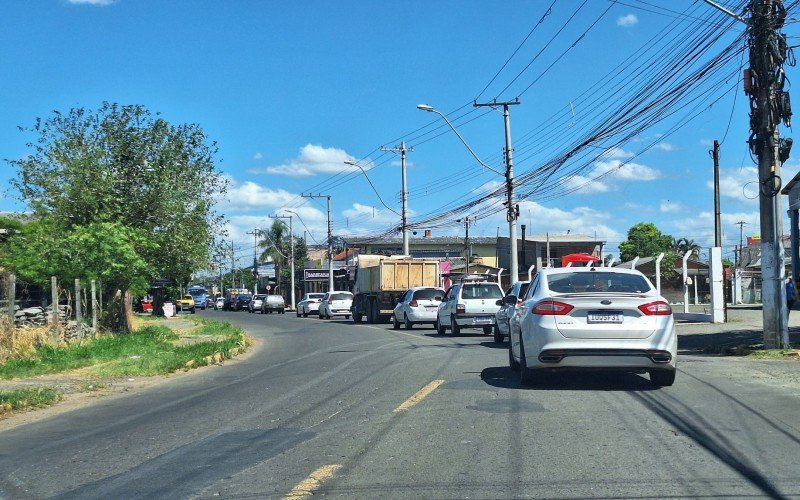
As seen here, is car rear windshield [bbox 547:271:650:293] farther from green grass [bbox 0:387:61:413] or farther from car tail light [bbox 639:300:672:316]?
green grass [bbox 0:387:61:413]

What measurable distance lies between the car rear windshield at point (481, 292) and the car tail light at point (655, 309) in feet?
47.3

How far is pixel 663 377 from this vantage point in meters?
11.2

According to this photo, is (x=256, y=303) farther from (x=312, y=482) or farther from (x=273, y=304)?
(x=312, y=482)

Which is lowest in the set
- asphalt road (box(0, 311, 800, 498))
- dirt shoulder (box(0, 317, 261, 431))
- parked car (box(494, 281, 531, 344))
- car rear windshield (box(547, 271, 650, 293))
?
dirt shoulder (box(0, 317, 261, 431))

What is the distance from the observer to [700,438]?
790 centimetres

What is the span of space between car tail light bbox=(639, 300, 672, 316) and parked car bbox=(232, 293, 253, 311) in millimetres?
66792

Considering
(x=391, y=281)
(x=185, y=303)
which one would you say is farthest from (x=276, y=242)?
(x=391, y=281)

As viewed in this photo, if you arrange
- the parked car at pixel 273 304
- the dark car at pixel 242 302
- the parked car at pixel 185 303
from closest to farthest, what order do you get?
1. the parked car at pixel 273 304
2. the dark car at pixel 242 302
3. the parked car at pixel 185 303

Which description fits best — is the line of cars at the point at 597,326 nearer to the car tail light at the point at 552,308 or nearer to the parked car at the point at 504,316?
the car tail light at the point at 552,308

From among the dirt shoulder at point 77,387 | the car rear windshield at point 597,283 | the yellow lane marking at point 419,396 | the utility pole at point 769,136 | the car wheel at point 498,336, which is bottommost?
the dirt shoulder at point 77,387

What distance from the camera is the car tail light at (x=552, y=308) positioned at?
1077 centimetres

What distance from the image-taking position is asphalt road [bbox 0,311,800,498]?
6.35m

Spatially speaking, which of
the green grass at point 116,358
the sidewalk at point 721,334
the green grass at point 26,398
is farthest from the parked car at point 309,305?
the green grass at point 26,398

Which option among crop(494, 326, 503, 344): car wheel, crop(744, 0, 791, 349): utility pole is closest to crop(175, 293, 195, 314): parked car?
crop(494, 326, 503, 344): car wheel
